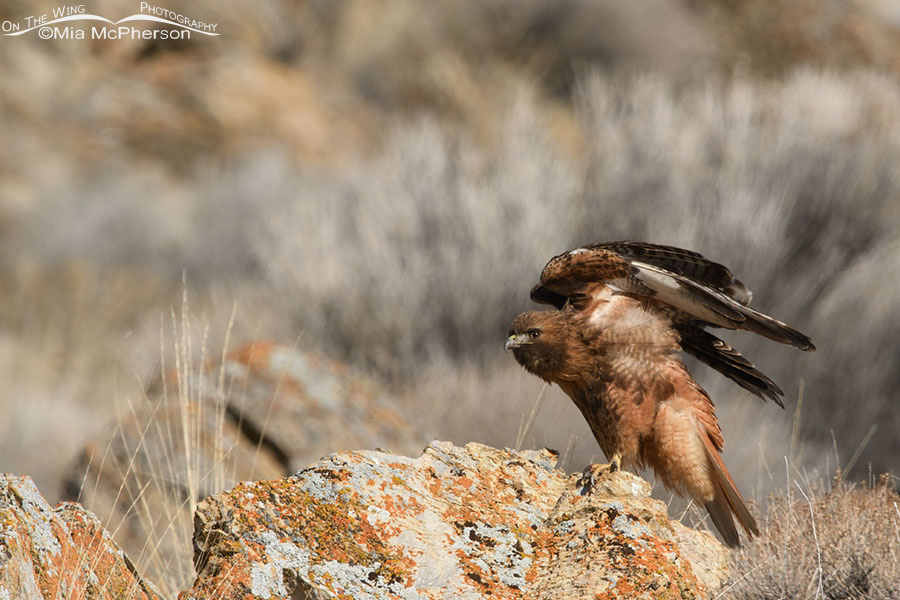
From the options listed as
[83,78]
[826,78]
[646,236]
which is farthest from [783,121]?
[83,78]

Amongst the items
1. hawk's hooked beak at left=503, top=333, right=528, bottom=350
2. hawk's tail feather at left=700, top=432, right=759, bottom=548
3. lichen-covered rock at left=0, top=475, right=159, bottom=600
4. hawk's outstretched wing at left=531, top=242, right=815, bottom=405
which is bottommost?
hawk's tail feather at left=700, top=432, right=759, bottom=548

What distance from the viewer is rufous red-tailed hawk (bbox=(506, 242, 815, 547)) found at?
414 centimetres

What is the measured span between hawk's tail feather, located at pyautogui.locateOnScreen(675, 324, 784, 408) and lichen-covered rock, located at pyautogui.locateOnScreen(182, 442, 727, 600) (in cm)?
154

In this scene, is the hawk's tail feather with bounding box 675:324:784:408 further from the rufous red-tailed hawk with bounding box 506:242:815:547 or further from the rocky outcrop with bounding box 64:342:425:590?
the rocky outcrop with bounding box 64:342:425:590

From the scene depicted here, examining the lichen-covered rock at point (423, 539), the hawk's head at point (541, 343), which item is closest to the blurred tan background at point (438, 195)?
the hawk's head at point (541, 343)

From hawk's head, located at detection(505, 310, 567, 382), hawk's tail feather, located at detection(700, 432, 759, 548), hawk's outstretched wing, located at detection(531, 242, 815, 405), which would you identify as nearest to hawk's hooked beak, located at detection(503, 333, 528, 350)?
hawk's head, located at detection(505, 310, 567, 382)

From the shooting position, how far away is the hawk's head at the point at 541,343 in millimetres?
4184

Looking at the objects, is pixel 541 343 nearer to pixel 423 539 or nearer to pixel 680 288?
pixel 680 288

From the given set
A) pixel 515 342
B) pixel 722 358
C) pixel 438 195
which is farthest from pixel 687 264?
pixel 438 195

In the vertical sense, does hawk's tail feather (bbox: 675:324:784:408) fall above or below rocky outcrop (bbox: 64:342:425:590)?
above

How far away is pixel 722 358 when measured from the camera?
4.56 meters

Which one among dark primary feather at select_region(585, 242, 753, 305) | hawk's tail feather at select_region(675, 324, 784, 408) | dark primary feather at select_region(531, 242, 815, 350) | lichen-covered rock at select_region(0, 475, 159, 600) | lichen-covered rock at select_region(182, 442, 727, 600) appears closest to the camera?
lichen-covered rock at select_region(0, 475, 159, 600)

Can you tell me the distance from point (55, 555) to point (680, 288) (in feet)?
9.06

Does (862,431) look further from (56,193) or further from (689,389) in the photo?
(56,193)
